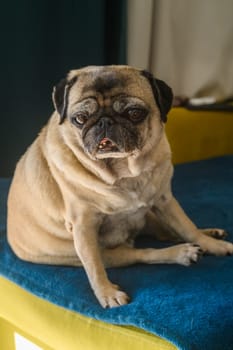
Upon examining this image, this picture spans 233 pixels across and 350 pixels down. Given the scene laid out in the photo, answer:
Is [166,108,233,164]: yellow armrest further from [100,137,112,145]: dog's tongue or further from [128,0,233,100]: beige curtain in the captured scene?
[100,137,112,145]: dog's tongue

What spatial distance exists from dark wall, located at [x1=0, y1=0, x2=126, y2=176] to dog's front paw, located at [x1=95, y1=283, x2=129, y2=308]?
1183mm

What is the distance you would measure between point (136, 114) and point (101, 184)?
0.65 feet

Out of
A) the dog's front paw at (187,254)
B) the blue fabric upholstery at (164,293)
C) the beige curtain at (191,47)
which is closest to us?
the blue fabric upholstery at (164,293)

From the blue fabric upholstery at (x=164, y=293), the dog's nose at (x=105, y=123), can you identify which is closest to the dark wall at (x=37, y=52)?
the blue fabric upholstery at (x=164, y=293)

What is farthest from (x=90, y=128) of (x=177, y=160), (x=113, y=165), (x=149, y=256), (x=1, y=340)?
(x=177, y=160)

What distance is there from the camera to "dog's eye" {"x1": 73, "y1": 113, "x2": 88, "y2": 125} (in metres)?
1.20

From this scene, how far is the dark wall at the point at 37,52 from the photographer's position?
2.14 metres

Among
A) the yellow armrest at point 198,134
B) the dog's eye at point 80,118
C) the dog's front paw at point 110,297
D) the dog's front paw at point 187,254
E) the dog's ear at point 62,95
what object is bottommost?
the yellow armrest at point 198,134

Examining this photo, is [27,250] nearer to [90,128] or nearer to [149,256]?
[149,256]

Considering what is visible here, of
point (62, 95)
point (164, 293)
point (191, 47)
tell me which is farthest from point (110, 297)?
point (191, 47)

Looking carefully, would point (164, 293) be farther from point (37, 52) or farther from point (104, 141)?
point (37, 52)

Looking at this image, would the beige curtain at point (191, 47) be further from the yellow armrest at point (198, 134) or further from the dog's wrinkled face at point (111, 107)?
the dog's wrinkled face at point (111, 107)

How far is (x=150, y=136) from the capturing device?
49.6 inches

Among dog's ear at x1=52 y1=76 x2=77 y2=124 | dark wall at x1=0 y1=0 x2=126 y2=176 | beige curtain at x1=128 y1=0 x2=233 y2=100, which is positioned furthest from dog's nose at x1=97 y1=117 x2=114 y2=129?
beige curtain at x1=128 y1=0 x2=233 y2=100
